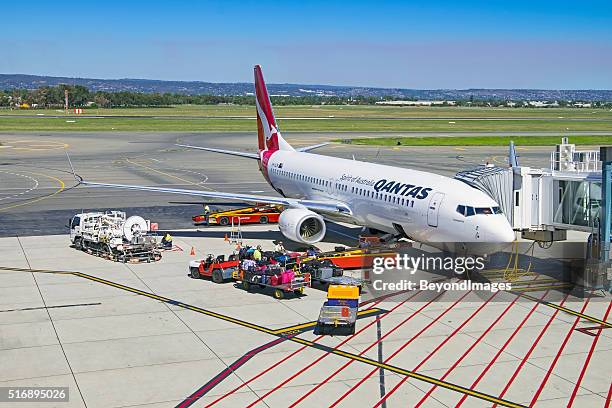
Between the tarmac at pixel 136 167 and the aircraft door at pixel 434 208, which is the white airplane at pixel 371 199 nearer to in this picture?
the aircraft door at pixel 434 208

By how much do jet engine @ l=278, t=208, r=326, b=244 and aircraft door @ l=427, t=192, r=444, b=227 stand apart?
6928mm

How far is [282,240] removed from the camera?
135 ft

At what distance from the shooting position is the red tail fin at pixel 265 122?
158 feet

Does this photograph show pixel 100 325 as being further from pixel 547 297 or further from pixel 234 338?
pixel 547 297

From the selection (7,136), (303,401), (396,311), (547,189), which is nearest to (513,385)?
(303,401)

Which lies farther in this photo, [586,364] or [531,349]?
[531,349]

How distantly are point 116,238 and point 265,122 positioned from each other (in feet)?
51.3

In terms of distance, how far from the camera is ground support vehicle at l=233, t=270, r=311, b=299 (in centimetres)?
2894

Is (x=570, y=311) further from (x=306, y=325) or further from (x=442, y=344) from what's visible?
(x=306, y=325)

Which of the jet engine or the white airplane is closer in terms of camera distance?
the white airplane

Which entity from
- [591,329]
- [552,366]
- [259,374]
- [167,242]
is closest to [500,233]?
[591,329]

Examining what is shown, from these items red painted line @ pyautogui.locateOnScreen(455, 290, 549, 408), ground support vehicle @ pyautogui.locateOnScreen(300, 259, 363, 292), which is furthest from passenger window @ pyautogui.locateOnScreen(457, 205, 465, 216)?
ground support vehicle @ pyautogui.locateOnScreen(300, 259, 363, 292)

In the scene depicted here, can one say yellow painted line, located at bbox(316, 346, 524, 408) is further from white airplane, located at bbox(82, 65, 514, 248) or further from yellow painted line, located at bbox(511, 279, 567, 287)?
yellow painted line, located at bbox(511, 279, 567, 287)

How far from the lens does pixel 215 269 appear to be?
31.6 meters
